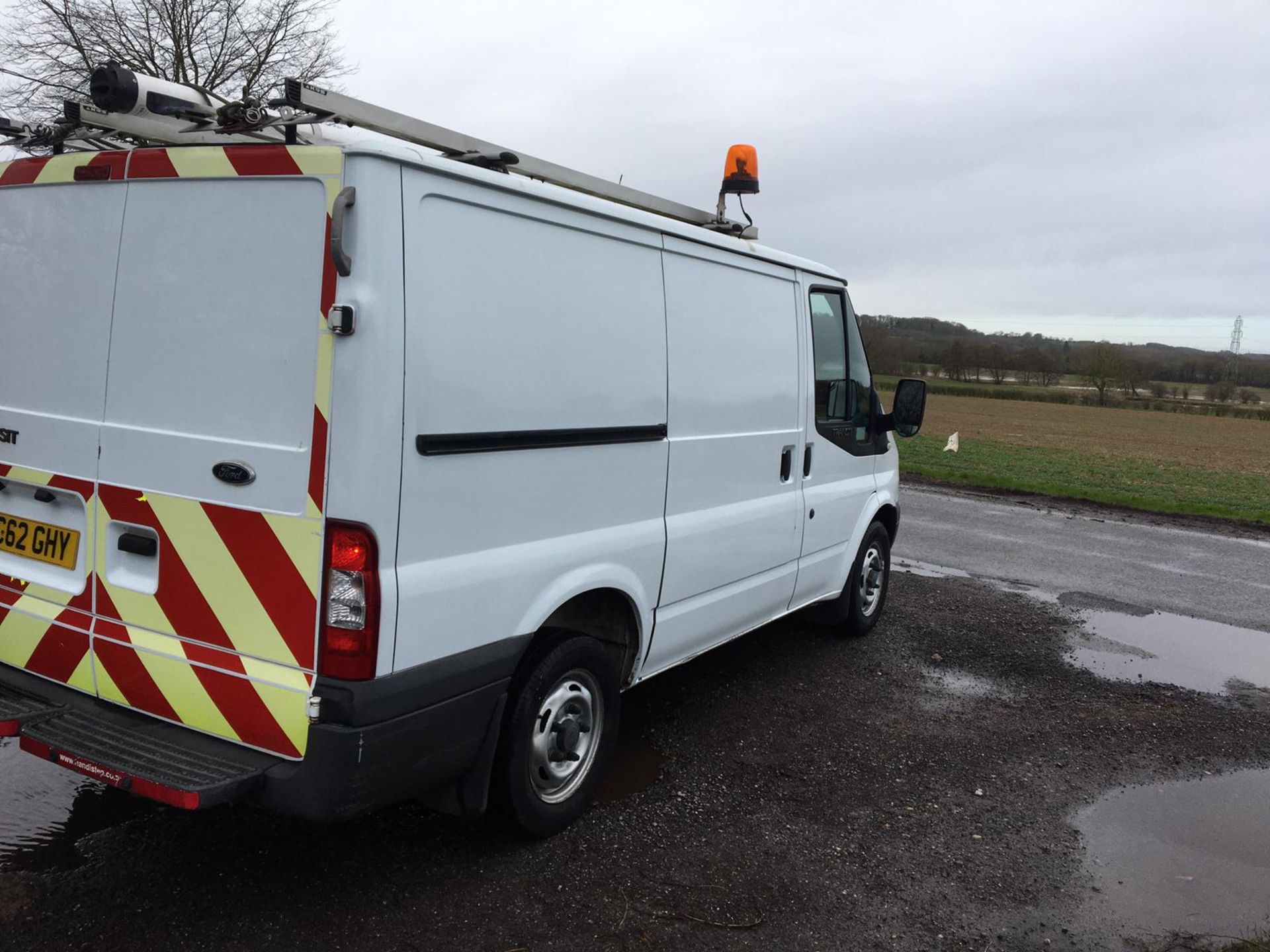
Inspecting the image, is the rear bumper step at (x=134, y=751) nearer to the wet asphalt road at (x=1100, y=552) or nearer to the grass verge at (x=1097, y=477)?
the wet asphalt road at (x=1100, y=552)

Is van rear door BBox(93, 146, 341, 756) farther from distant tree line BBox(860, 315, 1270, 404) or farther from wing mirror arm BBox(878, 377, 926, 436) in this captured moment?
distant tree line BBox(860, 315, 1270, 404)

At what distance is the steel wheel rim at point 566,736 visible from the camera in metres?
3.40

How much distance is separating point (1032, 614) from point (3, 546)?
6672mm

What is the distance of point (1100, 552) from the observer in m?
10.3

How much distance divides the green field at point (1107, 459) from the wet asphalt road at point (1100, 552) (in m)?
1.84

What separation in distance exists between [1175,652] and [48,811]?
6670mm

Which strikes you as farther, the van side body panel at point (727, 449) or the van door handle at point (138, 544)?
the van side body panel at point (727, 449)

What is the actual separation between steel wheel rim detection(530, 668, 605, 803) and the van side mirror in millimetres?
2815

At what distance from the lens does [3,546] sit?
332cm

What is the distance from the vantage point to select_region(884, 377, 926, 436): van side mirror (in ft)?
18.4

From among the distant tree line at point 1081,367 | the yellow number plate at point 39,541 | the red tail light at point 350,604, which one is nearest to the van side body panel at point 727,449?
the red tail light at point 350,604

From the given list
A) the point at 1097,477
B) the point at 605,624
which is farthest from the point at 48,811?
the point at 1097,477

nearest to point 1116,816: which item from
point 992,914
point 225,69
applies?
point 992,914

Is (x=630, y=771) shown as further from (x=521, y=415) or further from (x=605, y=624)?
(x=521, y=415)
